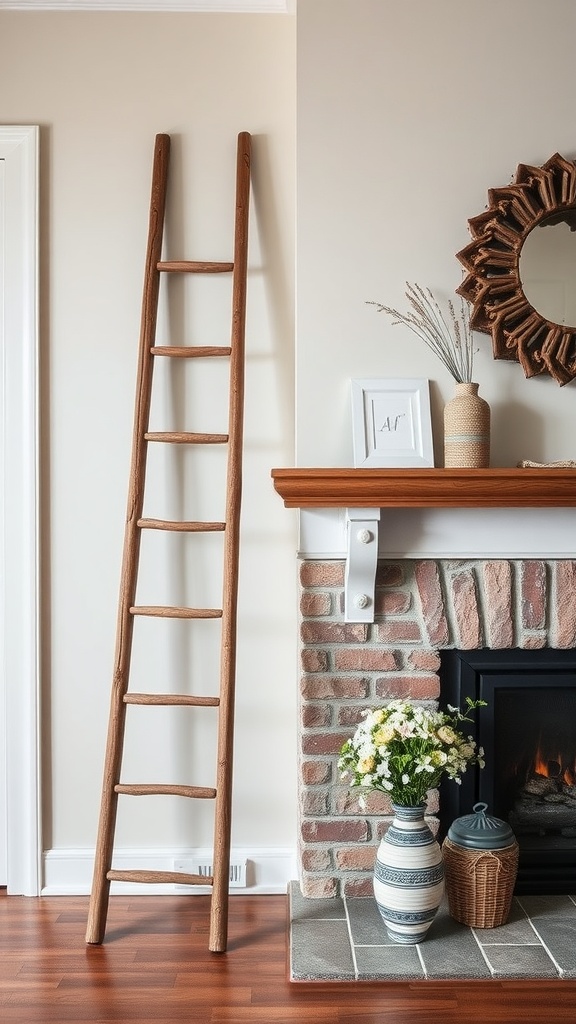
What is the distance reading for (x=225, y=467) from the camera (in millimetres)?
2650

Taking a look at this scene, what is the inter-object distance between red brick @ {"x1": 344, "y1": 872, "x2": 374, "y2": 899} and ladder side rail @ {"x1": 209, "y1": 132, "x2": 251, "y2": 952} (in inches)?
13.0

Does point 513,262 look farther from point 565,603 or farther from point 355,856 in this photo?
point 355,856

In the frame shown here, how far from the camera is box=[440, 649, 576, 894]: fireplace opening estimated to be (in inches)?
95.7

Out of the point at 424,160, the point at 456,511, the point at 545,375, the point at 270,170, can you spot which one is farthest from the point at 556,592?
the point at 270,170

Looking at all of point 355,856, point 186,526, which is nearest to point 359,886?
point 355,856

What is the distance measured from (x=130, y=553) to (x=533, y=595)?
3.71 feet

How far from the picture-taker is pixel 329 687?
94.6 inches

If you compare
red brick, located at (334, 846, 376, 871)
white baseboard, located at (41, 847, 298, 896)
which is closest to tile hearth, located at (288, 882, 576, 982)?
red brick, located at (334, 846, 376, 871)

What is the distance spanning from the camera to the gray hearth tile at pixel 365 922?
2.22m

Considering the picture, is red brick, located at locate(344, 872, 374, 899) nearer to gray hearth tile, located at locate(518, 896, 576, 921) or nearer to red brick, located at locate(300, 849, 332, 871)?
red brick, located at locate(300, 849, 332, 871)

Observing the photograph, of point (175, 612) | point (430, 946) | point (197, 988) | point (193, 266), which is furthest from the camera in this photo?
point (193, 266)

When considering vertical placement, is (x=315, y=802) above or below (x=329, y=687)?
below

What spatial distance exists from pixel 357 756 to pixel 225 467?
94cm

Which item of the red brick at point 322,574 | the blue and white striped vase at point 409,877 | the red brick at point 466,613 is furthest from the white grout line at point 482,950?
the red brick at point 322,574
